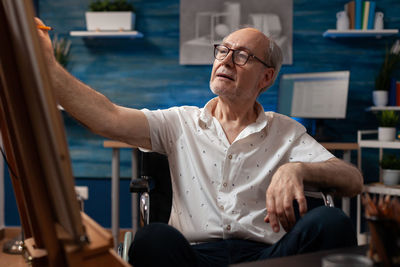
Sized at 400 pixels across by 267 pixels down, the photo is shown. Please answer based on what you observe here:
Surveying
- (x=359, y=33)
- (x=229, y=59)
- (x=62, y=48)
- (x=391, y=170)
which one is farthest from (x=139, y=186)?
(x=359, y=33)

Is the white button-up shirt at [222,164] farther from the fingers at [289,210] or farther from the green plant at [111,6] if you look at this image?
the green plant at [111,6]

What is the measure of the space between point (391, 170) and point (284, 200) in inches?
79.7

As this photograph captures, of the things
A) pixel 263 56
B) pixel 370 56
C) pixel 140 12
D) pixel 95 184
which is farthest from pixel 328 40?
pixel 95 184

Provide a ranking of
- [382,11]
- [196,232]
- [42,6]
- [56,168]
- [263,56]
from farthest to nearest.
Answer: [42,6]
[382,11]
[263,56]
[196,232]
[56,168]

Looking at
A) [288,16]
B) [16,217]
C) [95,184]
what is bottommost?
[16,217]

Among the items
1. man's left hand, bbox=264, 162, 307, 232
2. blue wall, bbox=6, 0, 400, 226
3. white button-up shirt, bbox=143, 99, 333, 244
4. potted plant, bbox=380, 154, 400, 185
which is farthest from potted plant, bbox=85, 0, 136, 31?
man's left hand, bbox=264, 162, 307, 232

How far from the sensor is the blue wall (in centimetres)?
346

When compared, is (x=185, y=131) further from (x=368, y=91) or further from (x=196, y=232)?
(x=368, y=91)

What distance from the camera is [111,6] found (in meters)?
3.39

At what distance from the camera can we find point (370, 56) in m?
3.43

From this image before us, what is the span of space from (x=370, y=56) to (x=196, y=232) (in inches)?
101

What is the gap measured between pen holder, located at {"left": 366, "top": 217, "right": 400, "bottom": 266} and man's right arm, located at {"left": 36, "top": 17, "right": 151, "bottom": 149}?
903 mm

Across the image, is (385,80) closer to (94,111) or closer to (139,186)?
(139,186)

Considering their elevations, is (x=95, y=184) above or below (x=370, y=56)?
below
